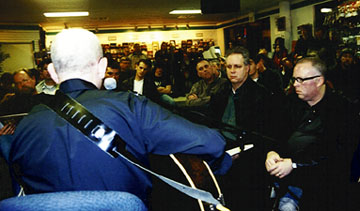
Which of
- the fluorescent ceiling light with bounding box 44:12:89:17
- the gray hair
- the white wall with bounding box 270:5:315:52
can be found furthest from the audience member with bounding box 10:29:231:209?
the white wall with bounding box 270:5:315:52

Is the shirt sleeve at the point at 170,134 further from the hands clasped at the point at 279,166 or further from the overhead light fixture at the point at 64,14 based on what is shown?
the overhead light fixture at the point at 64,14

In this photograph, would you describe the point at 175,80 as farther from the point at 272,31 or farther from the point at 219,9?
the point at 272,31

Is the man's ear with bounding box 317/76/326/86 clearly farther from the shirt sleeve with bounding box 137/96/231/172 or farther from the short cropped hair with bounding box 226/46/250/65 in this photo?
the shirt sleeve with bounding box 137/96/231/172

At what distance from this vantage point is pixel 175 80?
20.7ft

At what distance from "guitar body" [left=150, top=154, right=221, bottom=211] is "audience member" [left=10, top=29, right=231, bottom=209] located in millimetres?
176

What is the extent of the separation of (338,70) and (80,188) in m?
5.44

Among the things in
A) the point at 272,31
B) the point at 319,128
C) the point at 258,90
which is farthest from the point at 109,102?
the point at 272,31

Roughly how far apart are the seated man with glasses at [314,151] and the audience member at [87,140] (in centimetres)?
91

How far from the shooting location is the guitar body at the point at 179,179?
1320 millimetres

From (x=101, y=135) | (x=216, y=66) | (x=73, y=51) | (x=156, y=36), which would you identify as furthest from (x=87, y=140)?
(x=156, y=36)

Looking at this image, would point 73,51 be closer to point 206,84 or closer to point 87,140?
point 87,140

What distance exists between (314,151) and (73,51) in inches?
59.0

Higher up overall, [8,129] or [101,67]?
[101,67]

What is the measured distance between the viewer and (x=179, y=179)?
134 centimetres
